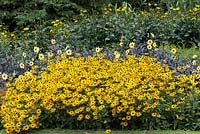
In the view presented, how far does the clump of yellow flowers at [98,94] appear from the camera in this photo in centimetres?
520

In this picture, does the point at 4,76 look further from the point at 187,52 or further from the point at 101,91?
the point at 187,52

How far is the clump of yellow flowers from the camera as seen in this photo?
5.20 metres

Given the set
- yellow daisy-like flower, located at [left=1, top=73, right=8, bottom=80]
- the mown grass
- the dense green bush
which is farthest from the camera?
the dense green bush

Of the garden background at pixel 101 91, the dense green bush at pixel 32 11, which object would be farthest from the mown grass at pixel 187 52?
the dense green bush at pixel 32 11

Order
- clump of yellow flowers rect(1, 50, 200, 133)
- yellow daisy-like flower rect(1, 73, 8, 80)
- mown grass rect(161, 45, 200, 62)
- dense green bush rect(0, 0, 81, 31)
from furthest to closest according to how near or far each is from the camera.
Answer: dense green bush rect(0, 0, 81, 31), mown grass rect(161, 45, 200, 62), yellow daisy-like flower rect(1, 73, 8, 80), clump of yellow flowers rect(1, 50, 200, 133)

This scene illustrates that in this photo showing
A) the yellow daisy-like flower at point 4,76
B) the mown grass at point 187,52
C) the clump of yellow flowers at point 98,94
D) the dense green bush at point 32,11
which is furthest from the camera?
the dense green bush at point 32,11

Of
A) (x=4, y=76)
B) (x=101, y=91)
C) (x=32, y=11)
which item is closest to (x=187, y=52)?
(x=101, y=91)

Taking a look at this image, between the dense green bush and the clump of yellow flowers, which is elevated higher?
the dense green bush

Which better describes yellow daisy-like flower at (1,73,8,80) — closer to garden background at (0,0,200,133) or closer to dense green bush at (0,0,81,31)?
garden background at (0,0,200,133)

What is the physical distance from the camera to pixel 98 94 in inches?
208

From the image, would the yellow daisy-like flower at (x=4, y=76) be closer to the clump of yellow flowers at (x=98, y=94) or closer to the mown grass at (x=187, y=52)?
the clump of yellow flowers at (x=98, y=94)

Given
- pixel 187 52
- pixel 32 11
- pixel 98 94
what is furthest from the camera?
pixel 32 11

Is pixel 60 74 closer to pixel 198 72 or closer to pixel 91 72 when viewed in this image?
pixel 91 72

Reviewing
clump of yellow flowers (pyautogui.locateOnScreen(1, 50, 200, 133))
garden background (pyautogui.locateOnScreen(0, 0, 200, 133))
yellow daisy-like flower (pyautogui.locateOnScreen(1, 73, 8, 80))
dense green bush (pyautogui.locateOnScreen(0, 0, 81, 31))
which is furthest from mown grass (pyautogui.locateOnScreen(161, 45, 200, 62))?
dense green bush (pyautogui.locateOnScreen(0, 0, 81, 31))
